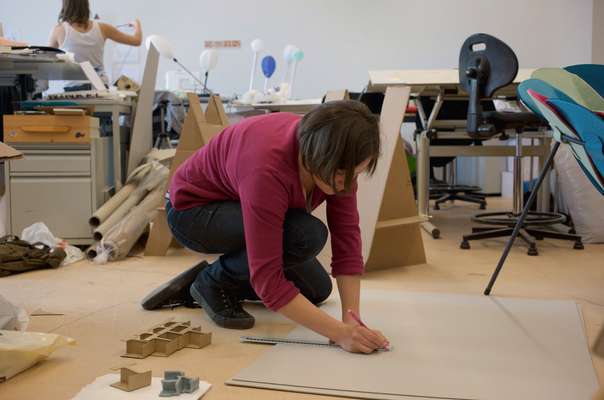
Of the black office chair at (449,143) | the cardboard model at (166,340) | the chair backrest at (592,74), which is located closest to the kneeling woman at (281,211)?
the cardboard model at (166,340)

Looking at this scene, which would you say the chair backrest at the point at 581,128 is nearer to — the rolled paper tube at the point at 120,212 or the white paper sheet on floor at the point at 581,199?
the white paper sheet on floor at the point at 581,199

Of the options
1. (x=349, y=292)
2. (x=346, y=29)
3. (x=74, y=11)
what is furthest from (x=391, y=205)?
(x=346, y=29)

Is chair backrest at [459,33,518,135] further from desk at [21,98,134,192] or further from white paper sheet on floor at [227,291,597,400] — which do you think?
desk at [21,98,134,192]

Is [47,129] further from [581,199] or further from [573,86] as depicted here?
[581,199]

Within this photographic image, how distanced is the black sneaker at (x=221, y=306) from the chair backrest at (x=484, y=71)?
64.5 inches

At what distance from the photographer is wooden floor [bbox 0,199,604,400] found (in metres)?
1.44

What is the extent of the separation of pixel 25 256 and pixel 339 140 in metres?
1.81

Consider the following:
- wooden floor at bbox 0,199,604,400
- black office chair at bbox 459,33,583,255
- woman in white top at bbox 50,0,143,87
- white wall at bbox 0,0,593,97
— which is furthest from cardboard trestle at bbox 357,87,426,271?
white wall at bbox 0,0,593,97

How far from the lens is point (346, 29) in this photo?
6.25m

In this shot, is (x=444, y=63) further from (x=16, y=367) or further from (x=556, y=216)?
(x=16, y=367)

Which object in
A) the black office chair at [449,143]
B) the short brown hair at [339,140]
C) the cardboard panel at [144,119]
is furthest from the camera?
the black office chair at [449,143]

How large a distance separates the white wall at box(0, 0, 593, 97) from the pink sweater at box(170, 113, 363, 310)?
469 cm

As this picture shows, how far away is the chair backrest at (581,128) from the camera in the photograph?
1.49 m

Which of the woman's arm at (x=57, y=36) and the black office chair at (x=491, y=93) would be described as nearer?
the black office chair at (x=491, y=93)
